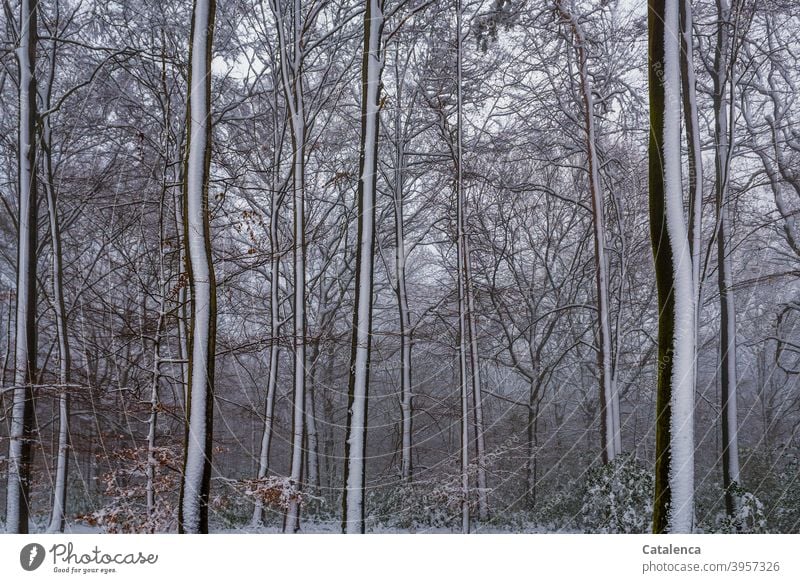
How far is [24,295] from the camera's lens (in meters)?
4.10

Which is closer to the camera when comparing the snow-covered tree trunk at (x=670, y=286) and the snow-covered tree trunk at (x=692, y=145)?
the snow-covered tree trunk at (x=670, y=286)

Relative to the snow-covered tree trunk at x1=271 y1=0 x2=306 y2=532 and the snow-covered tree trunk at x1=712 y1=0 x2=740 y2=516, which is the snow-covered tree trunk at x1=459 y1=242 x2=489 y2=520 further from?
the snow-covered tree trunk at x1=712 y1=0 x2=740 y2=516

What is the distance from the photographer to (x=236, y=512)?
3.84 meters

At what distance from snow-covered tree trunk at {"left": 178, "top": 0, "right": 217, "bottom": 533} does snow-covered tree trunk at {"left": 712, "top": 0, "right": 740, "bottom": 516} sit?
3421 millimetres

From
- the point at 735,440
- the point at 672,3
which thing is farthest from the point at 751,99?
the point at 735,440

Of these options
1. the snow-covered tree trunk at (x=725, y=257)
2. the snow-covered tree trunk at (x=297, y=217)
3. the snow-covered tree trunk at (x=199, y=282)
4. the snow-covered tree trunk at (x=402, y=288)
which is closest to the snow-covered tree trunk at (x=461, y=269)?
the snow-covered tree trunk at (x=402, y=288)

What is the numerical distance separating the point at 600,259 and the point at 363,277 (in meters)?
1.92

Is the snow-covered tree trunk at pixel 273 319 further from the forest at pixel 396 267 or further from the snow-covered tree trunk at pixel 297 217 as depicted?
the snow-covered tree trunk at pixel 297 217

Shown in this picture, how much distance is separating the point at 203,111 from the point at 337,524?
3052 mm

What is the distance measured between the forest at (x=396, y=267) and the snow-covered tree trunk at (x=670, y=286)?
0.02 m

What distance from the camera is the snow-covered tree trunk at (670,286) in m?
3.65

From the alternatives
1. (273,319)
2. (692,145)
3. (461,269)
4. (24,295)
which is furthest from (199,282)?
(692,145)
